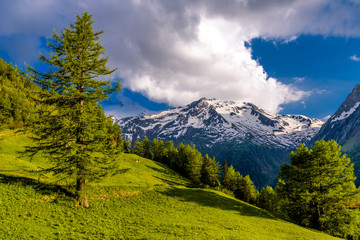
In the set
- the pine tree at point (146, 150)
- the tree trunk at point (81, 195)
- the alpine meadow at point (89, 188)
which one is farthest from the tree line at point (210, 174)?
the tree trunk at point (81, 195)

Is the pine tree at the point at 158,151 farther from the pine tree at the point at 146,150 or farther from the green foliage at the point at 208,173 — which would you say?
the green foliage at the point at 208,173

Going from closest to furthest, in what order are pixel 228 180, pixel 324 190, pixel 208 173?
pixel 324 190, pixel 208 173, pixel 228 180

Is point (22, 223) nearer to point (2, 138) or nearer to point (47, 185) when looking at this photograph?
point (47, 185)

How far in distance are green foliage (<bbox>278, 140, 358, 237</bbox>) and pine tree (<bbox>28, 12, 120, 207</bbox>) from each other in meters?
27.9

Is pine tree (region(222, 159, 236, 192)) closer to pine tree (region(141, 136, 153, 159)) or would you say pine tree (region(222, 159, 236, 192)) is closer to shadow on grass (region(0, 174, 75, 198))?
pine tree (region(141, 136, 153, 159))

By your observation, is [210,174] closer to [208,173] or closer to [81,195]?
[208,173]

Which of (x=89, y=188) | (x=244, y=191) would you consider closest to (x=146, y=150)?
(x=244, y=191)

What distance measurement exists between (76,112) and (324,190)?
115 ft

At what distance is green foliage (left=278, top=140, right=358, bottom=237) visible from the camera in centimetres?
2606

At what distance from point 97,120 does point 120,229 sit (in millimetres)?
9834

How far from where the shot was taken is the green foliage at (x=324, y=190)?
85.5 ft

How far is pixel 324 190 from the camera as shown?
88.9 feet

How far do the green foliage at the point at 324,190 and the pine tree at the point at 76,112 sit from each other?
91.6 ft

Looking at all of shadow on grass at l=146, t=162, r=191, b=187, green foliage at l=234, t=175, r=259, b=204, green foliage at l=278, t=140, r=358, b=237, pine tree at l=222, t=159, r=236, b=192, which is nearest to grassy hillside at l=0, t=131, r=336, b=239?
green foliage at l=278, t=140, r=358, b=237
